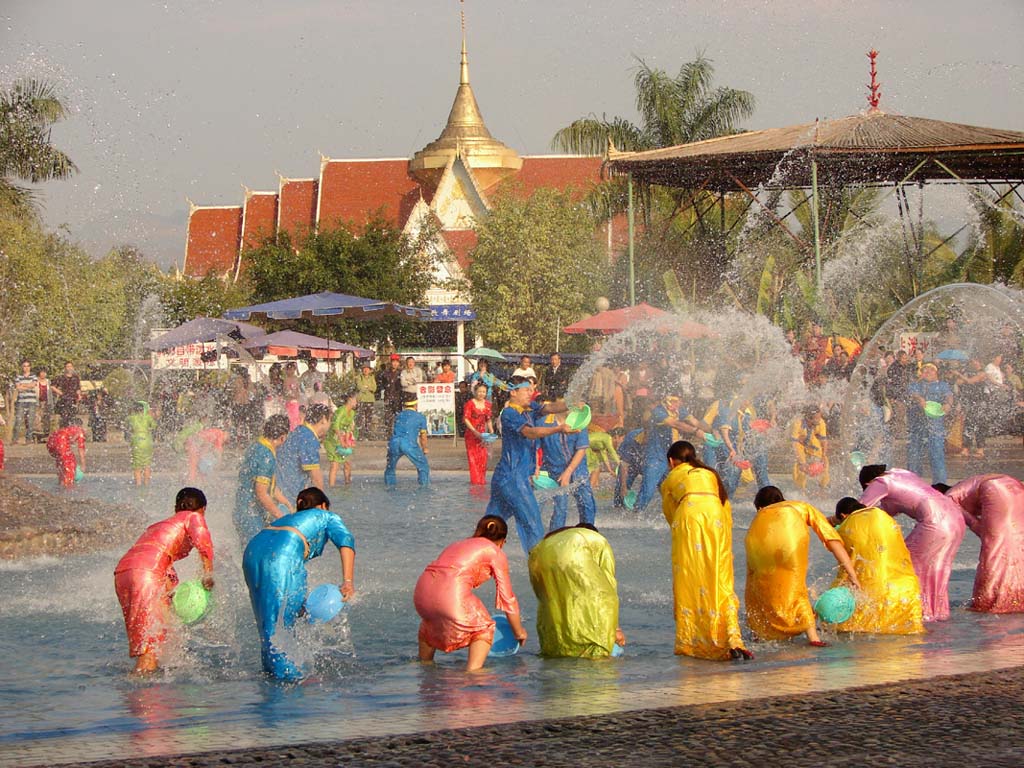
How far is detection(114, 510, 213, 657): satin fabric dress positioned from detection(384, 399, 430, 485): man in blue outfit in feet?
35.2

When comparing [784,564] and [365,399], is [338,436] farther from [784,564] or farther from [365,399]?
[784,564]

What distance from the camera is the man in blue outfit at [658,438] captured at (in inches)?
586

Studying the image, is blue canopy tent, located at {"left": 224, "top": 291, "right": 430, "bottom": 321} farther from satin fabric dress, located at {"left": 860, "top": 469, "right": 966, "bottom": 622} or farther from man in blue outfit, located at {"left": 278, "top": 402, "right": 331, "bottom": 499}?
satin fabric dress, located at {"left": 860, "top": 469, "right": 966, "bottom": 622}

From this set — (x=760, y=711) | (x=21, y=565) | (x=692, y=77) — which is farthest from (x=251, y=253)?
(x=760, y=711)

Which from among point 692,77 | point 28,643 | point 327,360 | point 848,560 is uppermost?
point 692,77

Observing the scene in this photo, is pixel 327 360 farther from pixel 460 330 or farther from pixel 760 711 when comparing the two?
pixel 760 711

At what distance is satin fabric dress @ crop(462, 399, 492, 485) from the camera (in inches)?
762

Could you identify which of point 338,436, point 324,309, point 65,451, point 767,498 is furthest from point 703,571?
point 324,309

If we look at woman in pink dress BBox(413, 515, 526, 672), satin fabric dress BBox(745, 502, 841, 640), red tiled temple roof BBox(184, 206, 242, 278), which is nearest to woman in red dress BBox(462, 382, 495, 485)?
satin fabric dress BBox(745, 502, 841, 640)

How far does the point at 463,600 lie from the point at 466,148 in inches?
1979

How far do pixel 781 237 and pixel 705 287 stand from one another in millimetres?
2737

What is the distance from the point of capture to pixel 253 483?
968cm

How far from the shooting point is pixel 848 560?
27.1ft

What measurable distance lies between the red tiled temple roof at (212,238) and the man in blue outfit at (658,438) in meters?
49.6
